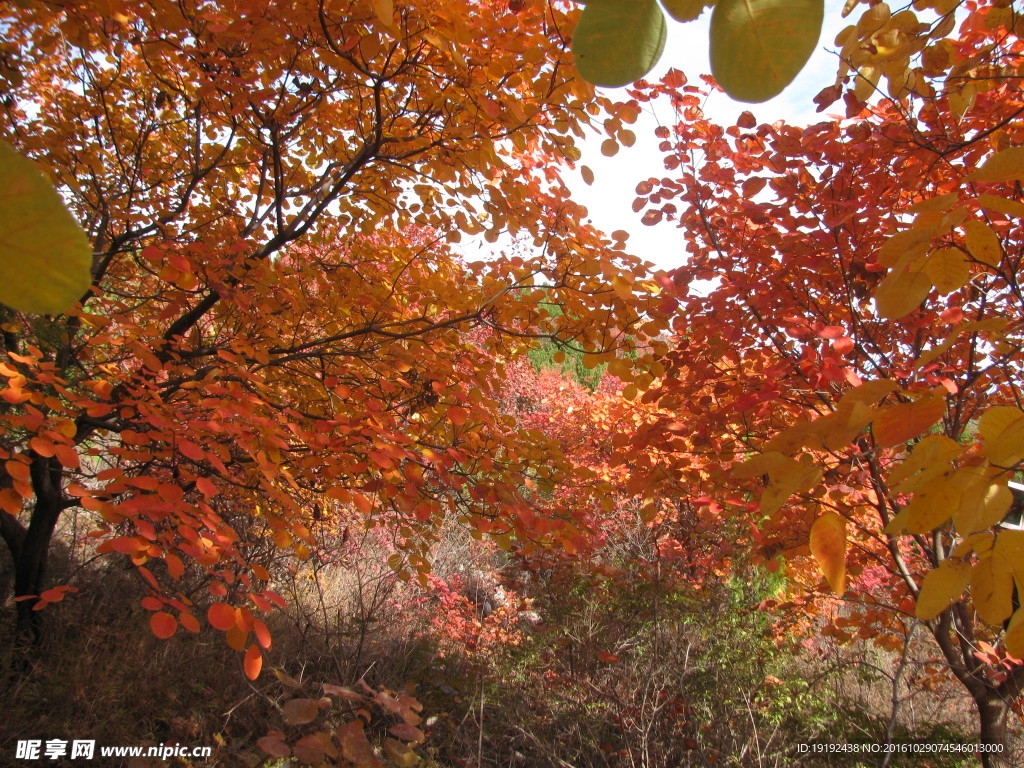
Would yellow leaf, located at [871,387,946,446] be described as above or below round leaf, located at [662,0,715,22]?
below

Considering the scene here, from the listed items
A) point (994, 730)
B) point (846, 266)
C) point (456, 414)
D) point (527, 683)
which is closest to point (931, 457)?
point (456, 414)

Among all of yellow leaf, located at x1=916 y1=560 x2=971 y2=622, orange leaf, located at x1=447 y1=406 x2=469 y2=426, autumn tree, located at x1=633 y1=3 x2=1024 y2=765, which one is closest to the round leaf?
yellow leaf, located at x1=916 y1=560 x2=971 y2=622

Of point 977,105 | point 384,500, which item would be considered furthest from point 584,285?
point 977,105

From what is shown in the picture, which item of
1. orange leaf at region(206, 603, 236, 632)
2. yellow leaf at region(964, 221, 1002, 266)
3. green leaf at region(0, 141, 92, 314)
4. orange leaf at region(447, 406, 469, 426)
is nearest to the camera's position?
green leaf at region(0, 141, 92, 314)

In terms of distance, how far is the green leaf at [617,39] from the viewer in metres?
0.38

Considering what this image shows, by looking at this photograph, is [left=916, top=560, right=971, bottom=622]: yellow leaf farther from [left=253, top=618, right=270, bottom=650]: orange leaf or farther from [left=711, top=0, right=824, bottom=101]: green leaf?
[left=253, top=618, right=270, bottom=650]: orange leaf

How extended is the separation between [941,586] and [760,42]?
1.83 ft

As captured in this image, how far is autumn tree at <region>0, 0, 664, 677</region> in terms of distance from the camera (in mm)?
1809

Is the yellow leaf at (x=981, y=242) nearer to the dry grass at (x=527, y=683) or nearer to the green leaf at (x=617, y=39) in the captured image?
the green leaf at (x=617, y=39)

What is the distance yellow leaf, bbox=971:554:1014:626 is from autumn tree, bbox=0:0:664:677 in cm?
125

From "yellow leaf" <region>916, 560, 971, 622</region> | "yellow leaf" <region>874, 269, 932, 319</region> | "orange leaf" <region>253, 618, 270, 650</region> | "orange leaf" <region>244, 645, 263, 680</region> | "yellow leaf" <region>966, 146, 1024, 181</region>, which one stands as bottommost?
"orange leaf" <region>244, 645, 263, 680</region>

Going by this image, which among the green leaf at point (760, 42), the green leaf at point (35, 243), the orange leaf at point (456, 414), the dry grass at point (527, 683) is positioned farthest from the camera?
the dry grass at point (527, 683)

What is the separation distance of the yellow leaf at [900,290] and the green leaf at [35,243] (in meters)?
0.67

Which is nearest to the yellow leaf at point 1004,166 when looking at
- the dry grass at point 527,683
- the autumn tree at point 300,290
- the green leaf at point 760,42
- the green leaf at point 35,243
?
the green leaf at point 760,42
